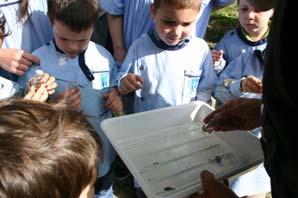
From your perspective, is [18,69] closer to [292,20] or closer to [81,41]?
[81,41]

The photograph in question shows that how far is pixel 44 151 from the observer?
1064 millimetres

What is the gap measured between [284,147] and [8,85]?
1.46 m

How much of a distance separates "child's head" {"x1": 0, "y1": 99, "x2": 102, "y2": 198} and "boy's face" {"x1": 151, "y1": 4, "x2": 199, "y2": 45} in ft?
3.67

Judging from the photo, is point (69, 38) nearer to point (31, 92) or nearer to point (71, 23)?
point (71, 23)

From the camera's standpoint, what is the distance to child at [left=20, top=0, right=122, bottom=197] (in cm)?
218

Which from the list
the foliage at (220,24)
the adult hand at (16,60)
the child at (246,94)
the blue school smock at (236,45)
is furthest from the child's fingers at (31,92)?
the foliage at (220,24)

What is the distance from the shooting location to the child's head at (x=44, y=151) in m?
1.00

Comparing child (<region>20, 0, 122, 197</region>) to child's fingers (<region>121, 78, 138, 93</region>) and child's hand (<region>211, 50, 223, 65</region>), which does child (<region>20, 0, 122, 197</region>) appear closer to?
child's fingers (<region>121, 78, 138, 93</region>)

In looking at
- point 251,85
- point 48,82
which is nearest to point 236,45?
point 251,85

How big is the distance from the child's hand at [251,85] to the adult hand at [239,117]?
0.23 m

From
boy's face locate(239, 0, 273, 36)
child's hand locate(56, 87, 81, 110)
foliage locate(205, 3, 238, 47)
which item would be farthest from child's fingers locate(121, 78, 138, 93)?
foliage locate(205, 3, 238, 47)

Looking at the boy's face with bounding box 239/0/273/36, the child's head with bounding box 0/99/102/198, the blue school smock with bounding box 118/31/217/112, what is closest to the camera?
the child's head with bounding box 0/99/102/198

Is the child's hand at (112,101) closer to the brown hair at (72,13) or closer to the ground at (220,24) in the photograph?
the brown hair at (72,13)

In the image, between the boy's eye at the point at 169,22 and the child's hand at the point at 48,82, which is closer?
the child's hand at the point at 48,82
